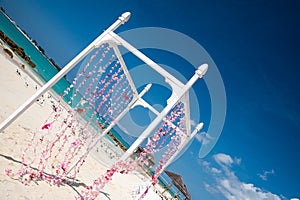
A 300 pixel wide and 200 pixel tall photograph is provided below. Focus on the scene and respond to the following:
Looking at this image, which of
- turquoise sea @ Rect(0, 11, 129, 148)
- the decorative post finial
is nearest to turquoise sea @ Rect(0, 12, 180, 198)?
turquoise sea @ Rect(0, 11, 129, 148)

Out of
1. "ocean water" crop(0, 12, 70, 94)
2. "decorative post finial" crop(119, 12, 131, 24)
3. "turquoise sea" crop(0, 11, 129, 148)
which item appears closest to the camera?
"decorative post finial" crop(119, 12, 131, 24)

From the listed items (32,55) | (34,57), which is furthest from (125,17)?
(32,55)

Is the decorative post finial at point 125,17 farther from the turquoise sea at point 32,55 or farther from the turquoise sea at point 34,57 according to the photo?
the turquoise sea at point 32,55

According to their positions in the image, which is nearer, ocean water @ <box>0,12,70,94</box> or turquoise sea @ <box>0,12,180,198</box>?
turquoise sea @ <box>0,12,180,198</box>

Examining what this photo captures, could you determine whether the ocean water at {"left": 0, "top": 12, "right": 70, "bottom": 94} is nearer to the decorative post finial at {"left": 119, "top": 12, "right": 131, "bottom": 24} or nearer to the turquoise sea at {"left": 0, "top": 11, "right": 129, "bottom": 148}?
the turquoise sea at {"left": 0, "top": 11, "right": 129, "bottom": 148}

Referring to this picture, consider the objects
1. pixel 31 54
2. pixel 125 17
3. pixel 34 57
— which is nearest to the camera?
pixel 125 17

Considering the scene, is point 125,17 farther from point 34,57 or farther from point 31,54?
point 31,54

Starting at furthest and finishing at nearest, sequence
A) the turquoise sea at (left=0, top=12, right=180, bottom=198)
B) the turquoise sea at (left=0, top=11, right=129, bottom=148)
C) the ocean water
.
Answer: the ocean water
the turquoise sea at (left=0, top=11, right=129, bottom=148)
the turquoise sea at (left=0, top=12, right=180, bottom=198)

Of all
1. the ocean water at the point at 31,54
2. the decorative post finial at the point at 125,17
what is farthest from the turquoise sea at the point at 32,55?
the decorative post finial at the point at 125,17

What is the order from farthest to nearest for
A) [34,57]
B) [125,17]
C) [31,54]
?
[31,54] < [34,57] < [125,17]

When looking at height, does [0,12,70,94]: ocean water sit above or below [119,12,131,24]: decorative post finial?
above

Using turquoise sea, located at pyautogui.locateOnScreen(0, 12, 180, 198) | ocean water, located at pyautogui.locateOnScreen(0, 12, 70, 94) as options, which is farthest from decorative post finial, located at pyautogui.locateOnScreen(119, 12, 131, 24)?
ocean water, located at pyautogui.locateOnScreen(0, 12, 70, 94)

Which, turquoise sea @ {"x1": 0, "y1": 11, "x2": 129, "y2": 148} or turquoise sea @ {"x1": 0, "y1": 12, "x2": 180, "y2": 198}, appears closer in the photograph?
turquoise sea @ {"x1": 0, "y1": 12, "x2": 180, "y2": 198}

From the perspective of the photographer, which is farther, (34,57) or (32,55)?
(32,55)
